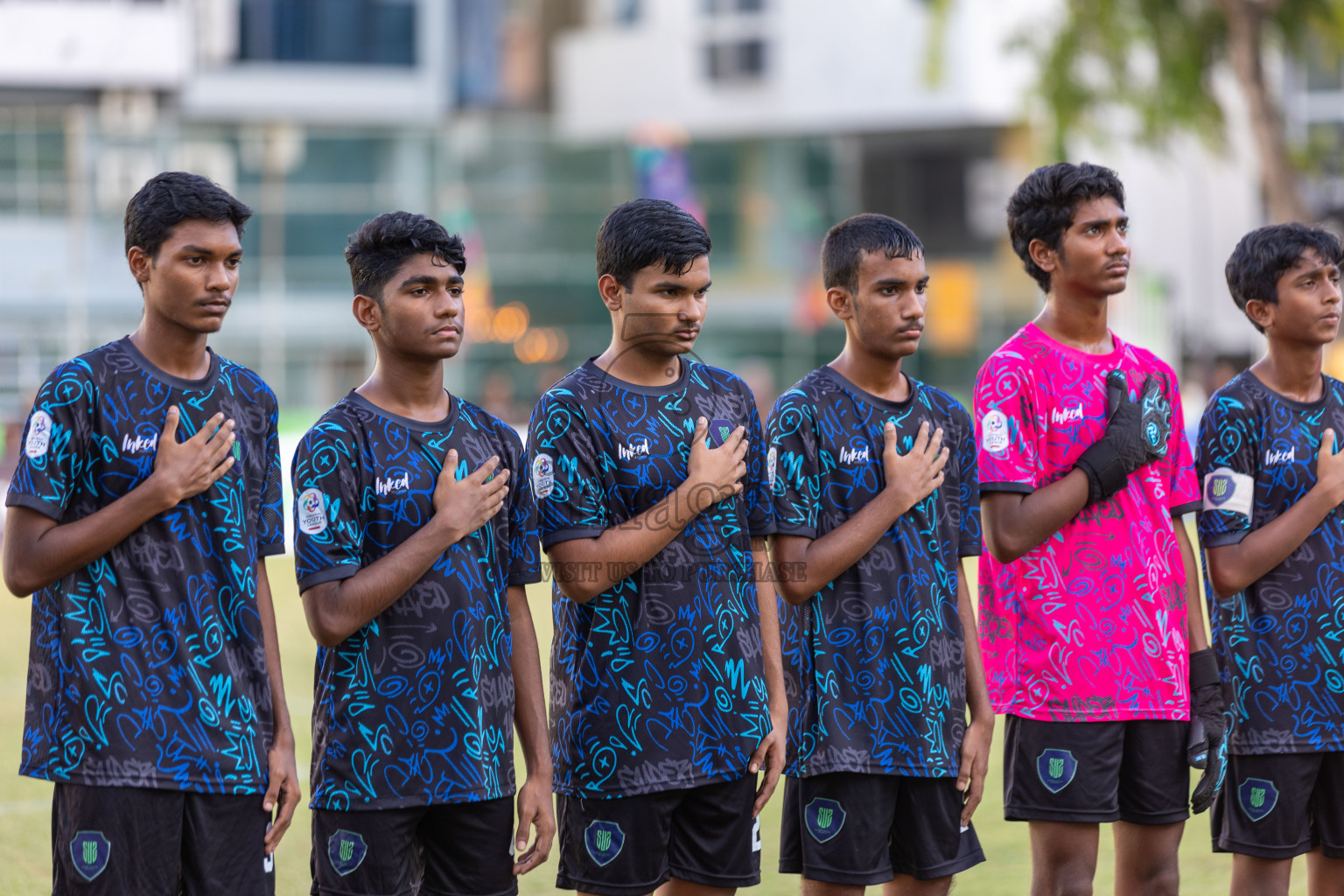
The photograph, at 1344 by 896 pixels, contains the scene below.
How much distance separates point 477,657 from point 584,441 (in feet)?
1.96

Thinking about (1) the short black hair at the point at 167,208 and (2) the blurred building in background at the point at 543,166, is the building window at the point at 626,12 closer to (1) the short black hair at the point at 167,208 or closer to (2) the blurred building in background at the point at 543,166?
(2) the blurred building in background at the point at 543,166

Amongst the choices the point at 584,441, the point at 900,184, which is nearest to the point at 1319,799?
the point at 584,441

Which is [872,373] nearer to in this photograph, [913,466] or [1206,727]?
[913,466]

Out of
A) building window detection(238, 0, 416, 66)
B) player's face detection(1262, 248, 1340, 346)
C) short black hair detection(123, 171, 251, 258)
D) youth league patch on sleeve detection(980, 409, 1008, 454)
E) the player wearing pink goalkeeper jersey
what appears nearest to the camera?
short black hair detection(123, 171, 251, 258)

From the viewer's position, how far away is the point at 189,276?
3688 mm

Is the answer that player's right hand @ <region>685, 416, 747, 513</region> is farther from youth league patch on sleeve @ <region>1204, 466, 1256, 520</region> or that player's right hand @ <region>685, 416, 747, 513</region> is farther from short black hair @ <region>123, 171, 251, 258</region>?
youth league patch on sleeve @ <region>1204, 466, 1256, 520</region>

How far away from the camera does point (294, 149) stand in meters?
30.1

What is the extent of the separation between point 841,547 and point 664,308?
2.46 ft

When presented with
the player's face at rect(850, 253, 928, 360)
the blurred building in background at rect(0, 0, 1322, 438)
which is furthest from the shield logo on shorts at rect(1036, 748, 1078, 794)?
the blurred building in background at rect(0, 0, 1322, 438)

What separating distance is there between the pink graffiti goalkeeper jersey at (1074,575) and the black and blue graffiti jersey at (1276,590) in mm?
224

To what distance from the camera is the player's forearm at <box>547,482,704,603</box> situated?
3770 millimetres

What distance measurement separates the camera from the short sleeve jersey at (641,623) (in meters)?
3.83

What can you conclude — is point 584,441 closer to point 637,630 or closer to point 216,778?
point 637,630

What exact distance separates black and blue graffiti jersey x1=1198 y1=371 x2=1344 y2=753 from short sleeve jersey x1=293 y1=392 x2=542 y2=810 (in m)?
2.19
